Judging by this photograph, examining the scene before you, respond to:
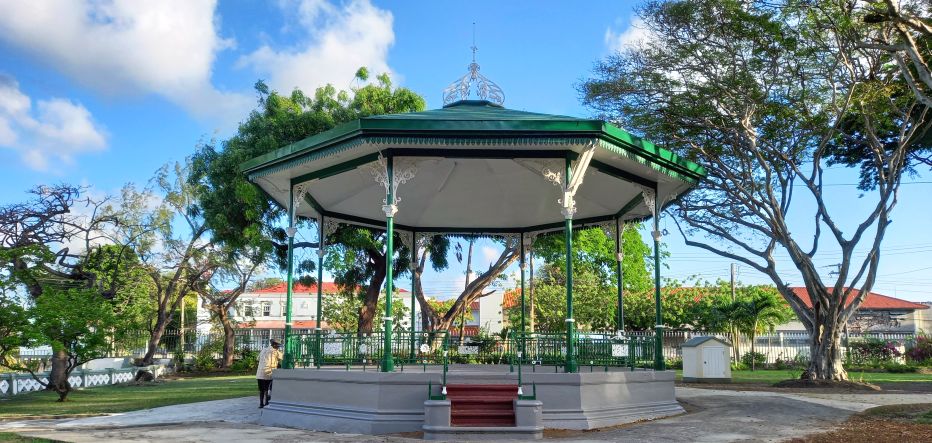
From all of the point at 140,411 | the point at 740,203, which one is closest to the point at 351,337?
the point at 140,411

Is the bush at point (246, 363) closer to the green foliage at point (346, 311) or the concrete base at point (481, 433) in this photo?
the green foliage at point (346, 311)

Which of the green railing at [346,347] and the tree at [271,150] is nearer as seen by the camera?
the green railing at [346,347]

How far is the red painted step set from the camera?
11281mm

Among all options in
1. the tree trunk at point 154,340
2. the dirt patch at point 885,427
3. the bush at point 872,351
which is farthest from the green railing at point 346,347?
the bush at point 872,351

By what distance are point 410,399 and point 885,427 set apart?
7648mm

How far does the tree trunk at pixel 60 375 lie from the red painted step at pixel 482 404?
504 inches

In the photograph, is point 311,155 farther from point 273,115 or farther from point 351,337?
point 273,115

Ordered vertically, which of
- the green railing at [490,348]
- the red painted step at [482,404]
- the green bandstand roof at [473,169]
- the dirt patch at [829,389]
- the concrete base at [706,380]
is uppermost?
the green bandstand roof at [473,169]

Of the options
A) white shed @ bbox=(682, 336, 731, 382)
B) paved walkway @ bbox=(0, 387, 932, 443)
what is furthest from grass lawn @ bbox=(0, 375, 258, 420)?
white shed @ bbox=(682, 336, 731, 382)

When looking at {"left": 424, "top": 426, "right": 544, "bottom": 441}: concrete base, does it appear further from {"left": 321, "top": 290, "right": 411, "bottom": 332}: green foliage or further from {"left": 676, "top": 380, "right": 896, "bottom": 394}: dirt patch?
{"left": 321, "top": 290, "right": 411, "bottom": 332}: green foliage

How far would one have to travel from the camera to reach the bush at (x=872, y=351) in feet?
118

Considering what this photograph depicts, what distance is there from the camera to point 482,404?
1152 cm

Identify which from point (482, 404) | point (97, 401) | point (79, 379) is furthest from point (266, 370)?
point (79, 379)

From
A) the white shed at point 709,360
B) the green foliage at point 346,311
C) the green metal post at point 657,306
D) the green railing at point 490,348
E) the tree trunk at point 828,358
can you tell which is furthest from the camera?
the green foliage at point 346,311
